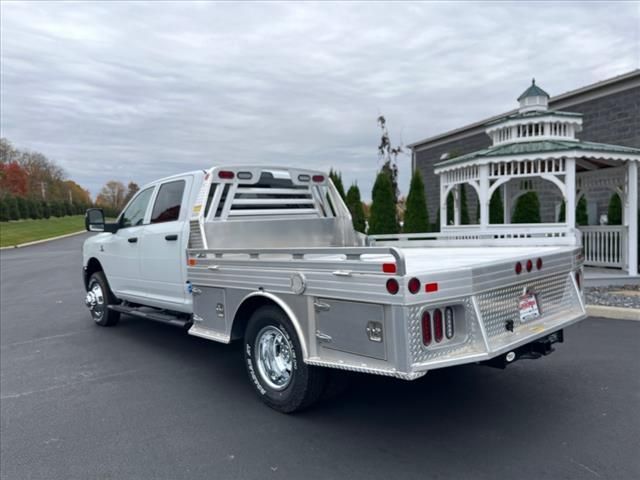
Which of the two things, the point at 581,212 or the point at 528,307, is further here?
the point at 581,212

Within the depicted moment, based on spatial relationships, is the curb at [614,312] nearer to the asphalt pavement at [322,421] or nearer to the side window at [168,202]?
the asphalt pavement at [322,421]

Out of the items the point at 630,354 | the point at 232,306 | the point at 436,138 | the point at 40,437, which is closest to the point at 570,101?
the point at 436,138

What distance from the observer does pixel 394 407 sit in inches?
170

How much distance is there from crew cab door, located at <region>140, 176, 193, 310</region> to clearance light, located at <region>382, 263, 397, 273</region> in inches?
117

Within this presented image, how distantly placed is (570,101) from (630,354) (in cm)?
1334

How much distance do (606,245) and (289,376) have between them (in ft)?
36.8

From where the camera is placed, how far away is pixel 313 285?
3.64 metres

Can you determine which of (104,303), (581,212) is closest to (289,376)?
(104,303)

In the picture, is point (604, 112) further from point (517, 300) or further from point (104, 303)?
point (104, 303)

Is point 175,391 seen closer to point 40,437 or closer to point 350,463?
point 40,437

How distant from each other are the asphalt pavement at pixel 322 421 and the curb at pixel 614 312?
100 centimetres

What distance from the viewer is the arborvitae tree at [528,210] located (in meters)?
16.7

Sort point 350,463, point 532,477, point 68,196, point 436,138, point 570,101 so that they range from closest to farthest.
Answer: point 532,477, point 350,463, point 570,101, point 436,138, point 68,196

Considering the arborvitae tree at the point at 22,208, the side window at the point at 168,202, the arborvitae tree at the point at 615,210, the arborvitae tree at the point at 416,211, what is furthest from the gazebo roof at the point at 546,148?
the arborvitae tree at the point at 22,208
